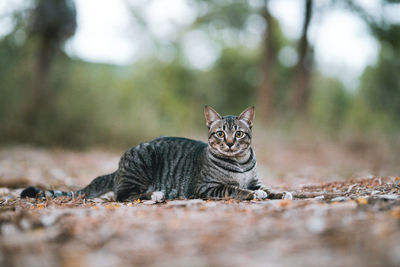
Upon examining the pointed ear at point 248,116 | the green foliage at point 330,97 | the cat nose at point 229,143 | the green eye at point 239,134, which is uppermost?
the green foliage at point 330,97

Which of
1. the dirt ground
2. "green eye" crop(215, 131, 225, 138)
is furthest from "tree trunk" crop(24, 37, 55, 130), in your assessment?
"green eye" crop(215, 131, 225, 138)

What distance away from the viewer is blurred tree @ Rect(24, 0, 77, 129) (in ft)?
42.8

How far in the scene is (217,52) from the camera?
25.4 meters

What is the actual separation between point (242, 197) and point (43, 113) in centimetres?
1082

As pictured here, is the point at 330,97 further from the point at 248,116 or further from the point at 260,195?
the point at 260,195

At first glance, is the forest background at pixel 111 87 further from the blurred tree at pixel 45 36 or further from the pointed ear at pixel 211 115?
the pointed ear at pixel 211 115

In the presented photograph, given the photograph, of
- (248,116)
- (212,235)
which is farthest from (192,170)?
(212,235)

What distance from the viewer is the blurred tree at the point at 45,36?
514 inches

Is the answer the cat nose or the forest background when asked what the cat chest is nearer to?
the cat nose

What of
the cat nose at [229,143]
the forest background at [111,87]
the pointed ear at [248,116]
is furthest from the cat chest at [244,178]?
the forest background at [111,87]

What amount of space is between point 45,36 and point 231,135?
11.4 m

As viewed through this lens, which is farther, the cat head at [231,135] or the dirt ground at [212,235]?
the cat head at [231,135]

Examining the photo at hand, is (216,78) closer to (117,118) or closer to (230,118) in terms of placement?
(117,118)

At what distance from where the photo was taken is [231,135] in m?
4.61
